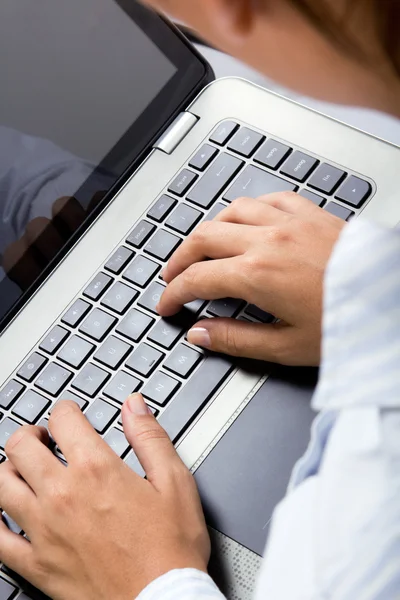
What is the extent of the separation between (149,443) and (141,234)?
179 millimetres

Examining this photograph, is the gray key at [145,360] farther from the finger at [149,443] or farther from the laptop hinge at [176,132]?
the laptop hinge at [176,132]

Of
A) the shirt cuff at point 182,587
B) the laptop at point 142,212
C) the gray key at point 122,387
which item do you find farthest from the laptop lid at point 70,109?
the shirt cuff at point 182,587

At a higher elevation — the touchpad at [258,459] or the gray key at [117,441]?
the touchpad at [258,459]

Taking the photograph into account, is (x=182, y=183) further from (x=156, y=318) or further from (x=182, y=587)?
(x=182, y=587)

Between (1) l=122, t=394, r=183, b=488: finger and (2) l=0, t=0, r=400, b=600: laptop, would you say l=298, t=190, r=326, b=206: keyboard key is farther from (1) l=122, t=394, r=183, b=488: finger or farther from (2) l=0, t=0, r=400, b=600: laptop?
(1) l=122, t=394, r=183, b=488: finger

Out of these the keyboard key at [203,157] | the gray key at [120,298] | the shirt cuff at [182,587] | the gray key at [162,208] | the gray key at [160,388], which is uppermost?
Answer: the keyboard key at [203,157]

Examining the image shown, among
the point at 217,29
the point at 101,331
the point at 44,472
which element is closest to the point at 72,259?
the point at 101,331

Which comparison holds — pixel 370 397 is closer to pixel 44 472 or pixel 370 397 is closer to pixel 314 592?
pixel 314 592

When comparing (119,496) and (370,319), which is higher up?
(370,319)

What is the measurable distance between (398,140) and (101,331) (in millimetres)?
349

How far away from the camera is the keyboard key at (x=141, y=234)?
61cm

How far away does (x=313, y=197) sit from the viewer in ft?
2.02

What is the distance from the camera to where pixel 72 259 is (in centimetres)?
62

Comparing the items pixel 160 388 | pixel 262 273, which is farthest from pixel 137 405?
pixel 262 273
